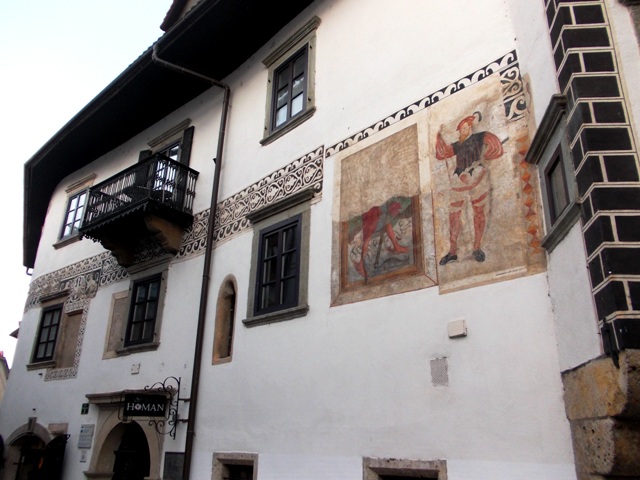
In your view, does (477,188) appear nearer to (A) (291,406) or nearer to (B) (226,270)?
(A) (291,406)

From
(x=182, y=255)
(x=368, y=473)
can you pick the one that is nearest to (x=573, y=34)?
(x=368, y=473)

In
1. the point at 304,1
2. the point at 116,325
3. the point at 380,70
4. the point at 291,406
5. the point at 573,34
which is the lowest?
the point at 291,406

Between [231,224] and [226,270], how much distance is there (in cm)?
73

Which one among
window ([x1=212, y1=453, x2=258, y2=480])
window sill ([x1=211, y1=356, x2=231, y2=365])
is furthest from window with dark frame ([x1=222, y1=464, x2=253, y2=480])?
window sill ([x1=211, y1=356, x2=231, y2=365])

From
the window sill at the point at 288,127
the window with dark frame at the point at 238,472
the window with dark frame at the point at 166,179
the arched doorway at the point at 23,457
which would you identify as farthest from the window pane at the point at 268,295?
the arched doorway at the point at 23,457

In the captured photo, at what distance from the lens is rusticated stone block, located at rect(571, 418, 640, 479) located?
335cm

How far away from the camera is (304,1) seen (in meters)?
8.60

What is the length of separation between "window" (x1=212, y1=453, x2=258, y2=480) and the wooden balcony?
3.59 metres

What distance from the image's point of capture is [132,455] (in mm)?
9148

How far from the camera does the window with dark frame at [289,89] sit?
827 cm

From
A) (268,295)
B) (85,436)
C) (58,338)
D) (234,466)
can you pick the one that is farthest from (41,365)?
(268,295)

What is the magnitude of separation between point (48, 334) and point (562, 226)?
1130cm

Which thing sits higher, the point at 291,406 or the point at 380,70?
the point at 380,70

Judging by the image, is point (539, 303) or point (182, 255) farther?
point (182, 255)
